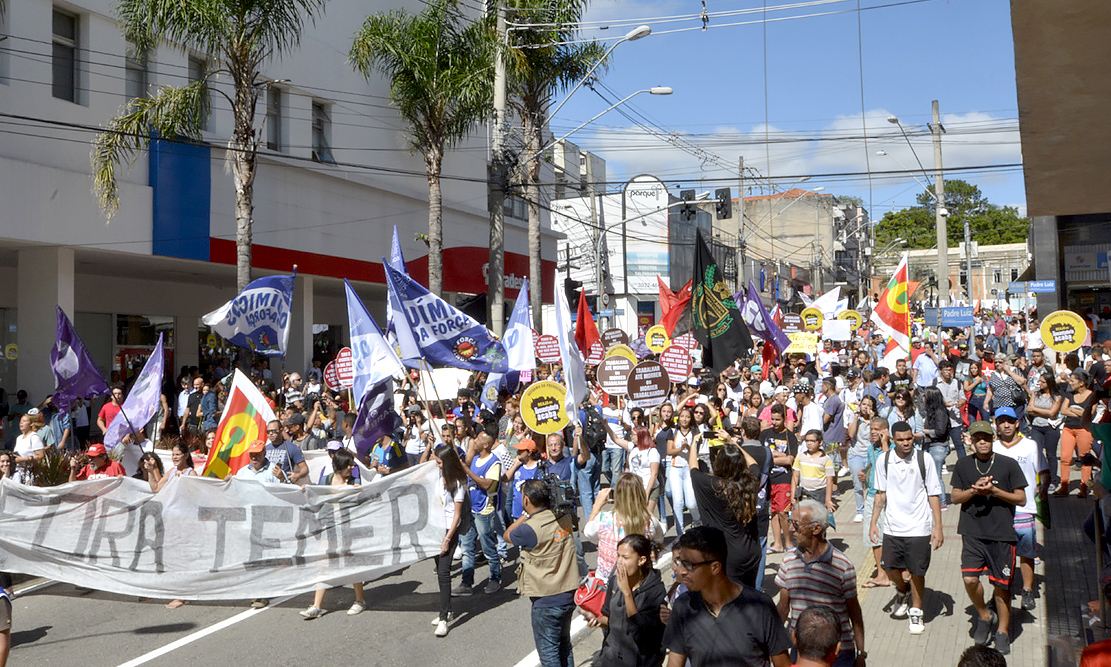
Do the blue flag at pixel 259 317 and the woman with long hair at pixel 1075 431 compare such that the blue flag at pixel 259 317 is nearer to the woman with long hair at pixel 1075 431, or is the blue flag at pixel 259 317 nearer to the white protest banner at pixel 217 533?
the white protest banner at pixel 217 533

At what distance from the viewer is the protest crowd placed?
16.0 feet

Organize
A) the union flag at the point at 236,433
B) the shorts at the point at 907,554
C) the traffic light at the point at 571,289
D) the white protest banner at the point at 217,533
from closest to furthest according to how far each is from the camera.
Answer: the shorts at the point at 907,554
the white protest banner at the point at 217,533
the union flag at the point at 236,433
the traffic light at the point at 571,289

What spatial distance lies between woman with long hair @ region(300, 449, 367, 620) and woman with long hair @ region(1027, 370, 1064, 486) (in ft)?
25.1

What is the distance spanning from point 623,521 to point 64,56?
54.8ft

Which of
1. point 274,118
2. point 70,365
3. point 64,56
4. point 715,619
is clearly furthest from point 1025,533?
point 274,118

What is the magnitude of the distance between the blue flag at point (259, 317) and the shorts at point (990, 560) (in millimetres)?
9012

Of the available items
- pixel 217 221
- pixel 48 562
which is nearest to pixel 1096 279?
pixel 217 221

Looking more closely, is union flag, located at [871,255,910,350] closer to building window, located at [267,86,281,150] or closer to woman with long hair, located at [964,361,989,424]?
woman with long hair, located at [964,361,989,424]

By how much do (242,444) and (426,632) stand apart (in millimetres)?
3516

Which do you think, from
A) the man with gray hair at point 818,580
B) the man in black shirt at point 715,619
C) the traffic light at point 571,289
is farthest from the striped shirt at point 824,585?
the traffic light at point 571,289

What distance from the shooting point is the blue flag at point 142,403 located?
1189cm

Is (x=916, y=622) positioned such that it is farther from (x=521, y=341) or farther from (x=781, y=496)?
(x=521, y=341)

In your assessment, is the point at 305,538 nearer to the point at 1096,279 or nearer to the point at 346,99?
the point at 346,99

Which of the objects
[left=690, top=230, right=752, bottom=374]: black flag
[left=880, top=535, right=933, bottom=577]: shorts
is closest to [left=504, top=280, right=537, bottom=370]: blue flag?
[left=690, top=230, right=752, bottom=374]: black flag
